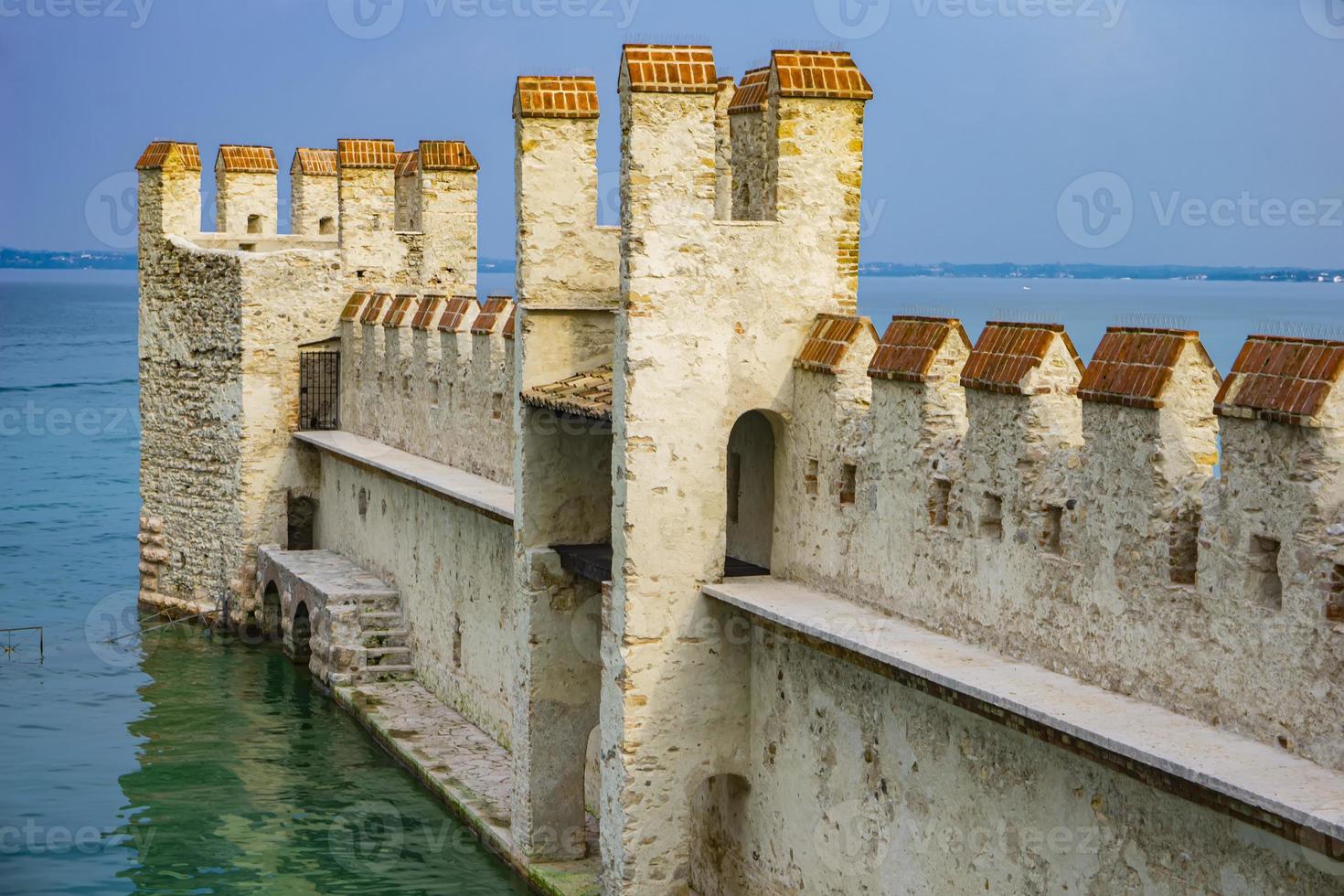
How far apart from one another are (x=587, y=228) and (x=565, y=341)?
0.84m

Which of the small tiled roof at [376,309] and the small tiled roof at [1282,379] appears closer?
the small tiled roof at [1282,379]

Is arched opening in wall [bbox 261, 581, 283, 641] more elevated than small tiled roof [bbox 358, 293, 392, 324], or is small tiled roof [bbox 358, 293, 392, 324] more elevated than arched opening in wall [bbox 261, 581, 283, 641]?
small tiled roof [bbox 358, 293, 392, 324]

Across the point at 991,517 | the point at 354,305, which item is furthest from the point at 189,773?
the point at 991,517

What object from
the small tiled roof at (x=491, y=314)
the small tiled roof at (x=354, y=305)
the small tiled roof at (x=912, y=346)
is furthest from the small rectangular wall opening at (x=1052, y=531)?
the small tiled roof at (x=354, y=305)

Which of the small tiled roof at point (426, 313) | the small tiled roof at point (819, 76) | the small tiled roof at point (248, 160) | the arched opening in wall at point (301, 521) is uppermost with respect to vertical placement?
the small tiled roof at point (248, 160)

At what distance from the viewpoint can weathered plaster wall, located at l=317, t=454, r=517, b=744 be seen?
1730 centimetres

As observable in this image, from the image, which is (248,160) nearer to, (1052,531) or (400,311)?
(400,311)

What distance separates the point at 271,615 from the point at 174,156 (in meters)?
6.13

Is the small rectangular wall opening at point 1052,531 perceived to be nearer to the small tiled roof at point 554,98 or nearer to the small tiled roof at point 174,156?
the small tiled roof at point 554,98

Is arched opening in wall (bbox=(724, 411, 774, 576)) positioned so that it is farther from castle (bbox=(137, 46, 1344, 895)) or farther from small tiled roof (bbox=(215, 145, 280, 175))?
small tiled roof (bbox=(215, 145, 280, 175))

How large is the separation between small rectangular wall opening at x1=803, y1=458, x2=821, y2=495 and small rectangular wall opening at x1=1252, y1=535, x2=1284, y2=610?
163 inches

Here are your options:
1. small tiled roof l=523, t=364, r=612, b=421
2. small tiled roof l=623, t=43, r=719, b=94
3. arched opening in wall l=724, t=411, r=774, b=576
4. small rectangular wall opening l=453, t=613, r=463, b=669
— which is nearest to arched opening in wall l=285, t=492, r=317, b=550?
small rectangular wall opening l=453, t=613, r=463, b=669

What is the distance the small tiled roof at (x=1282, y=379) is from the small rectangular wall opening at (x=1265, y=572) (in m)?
0.54

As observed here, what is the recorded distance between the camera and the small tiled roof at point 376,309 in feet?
72.7
